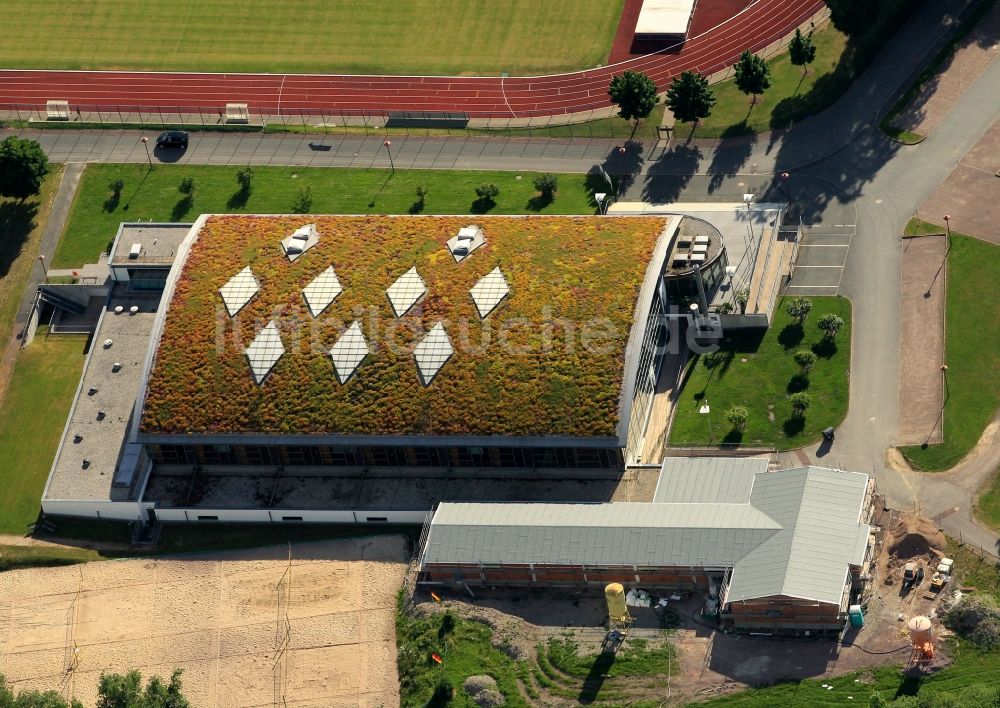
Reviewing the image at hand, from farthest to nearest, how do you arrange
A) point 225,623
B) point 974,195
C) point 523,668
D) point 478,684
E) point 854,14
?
point 854,14, point 974,195, point 225,623, point 523,668, point 478,684

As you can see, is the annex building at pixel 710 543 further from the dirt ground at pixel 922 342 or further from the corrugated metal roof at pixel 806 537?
the dirt ground at pixel 922 342

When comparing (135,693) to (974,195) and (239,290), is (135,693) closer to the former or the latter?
(239,290)

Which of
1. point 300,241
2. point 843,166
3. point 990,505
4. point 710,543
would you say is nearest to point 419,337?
point 300,241

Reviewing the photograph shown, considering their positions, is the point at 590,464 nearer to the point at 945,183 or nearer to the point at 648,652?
the point at 648,652

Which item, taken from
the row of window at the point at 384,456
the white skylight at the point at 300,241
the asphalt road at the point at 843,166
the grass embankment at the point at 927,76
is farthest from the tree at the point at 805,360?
the white skylight at the point at 300,241

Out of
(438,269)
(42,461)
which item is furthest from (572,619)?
(42,461)
